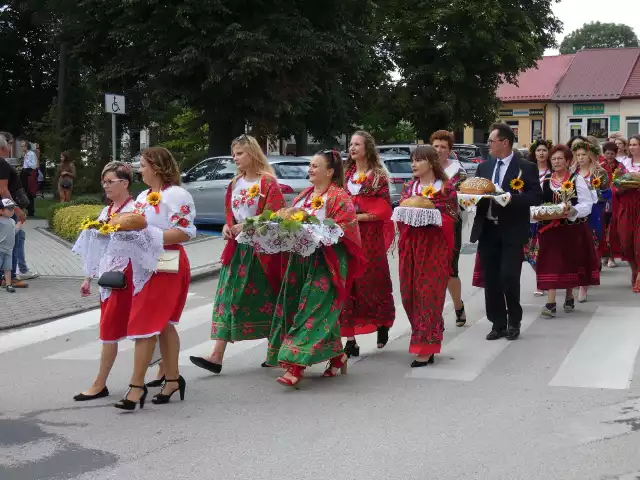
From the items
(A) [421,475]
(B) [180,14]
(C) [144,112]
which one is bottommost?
(A) [421,475]

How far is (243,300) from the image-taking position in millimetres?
7523

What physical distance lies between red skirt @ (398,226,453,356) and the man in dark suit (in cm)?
85

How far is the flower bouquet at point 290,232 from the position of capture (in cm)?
682

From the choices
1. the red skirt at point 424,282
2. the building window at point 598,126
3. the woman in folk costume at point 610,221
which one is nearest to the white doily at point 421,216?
the red skirt at point 424,282

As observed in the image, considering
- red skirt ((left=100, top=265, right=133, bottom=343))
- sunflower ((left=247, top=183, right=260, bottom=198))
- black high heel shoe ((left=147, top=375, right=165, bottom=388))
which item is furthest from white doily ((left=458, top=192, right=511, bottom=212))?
red skirt ((left=100, top=265, right=133, bottom=343))

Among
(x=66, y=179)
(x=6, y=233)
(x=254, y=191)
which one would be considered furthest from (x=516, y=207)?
(x=66, y=179)

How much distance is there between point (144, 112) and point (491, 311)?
22756 mm

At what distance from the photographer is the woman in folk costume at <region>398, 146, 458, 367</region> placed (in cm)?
789

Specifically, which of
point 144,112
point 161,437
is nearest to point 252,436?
point 161,437

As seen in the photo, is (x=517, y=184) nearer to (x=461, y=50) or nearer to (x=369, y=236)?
(x=369, y=236)

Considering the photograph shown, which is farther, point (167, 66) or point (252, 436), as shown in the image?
point (167, 66)

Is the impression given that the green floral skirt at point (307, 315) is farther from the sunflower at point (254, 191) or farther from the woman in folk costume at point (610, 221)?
the woman in folk costume at point (610, 221)

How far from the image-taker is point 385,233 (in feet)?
27.2

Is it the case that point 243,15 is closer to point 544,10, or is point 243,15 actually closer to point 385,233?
point 385,233
